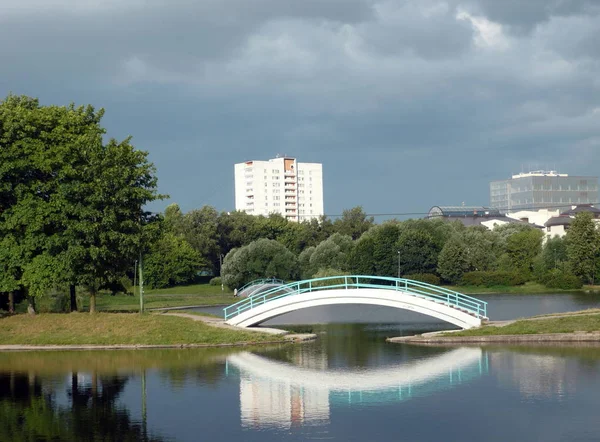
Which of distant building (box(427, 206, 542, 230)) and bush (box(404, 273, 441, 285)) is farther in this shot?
distant building (box(427, 206, 542, 230))

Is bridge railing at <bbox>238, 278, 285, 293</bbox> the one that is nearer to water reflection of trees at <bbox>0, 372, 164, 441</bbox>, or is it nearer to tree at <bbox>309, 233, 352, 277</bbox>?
tree at <bbox>309, 233, 352, 277</bbox>

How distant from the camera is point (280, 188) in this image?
170750 millimetres

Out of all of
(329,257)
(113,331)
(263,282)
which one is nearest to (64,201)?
(113,331)

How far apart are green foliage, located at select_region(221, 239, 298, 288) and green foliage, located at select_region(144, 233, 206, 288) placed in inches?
391

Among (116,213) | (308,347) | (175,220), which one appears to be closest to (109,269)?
(116,213)

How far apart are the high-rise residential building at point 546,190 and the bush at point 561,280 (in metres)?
106

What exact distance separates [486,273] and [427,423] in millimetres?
61148

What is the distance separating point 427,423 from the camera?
1703 centimetres

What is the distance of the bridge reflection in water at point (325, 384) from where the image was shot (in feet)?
61.3

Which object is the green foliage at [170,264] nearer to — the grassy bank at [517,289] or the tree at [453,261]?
the tree at [453,261]

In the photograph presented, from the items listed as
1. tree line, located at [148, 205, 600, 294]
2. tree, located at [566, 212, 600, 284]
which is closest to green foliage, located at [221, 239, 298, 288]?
tree line, located at [148, 205, 600, 294]

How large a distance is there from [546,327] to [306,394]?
41.0ft

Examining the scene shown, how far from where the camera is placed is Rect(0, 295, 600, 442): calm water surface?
1670 centimetres

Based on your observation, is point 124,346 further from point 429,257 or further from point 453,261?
point 429,257
